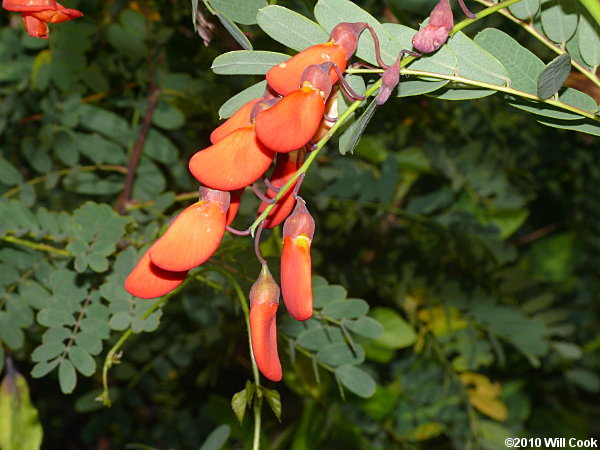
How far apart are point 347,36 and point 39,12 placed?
7.4 inches

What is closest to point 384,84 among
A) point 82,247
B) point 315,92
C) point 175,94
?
point 315,92

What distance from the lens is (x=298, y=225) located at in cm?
39

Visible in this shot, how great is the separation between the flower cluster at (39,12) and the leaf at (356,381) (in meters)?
0.41

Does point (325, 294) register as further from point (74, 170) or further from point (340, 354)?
point (74, 170)

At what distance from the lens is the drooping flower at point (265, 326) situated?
36 centimetres

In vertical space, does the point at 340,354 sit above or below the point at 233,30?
below

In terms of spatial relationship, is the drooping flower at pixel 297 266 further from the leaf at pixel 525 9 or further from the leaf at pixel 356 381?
the leaf at pixel 356 381

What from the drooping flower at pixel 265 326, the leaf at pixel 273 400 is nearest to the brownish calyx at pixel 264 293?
the drooping flower at pixel 265 326

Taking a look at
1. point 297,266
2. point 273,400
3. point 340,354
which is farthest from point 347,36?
point 340,354

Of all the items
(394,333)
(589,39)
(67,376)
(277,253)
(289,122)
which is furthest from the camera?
(394,333)

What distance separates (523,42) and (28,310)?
0.74 meters

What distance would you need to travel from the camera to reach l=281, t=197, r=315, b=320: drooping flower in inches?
14.3

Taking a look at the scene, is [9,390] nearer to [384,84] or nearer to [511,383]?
[384,84]

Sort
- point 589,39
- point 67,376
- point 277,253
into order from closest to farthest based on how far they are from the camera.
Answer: point 589,39 → point 67,376 → point 277,253
